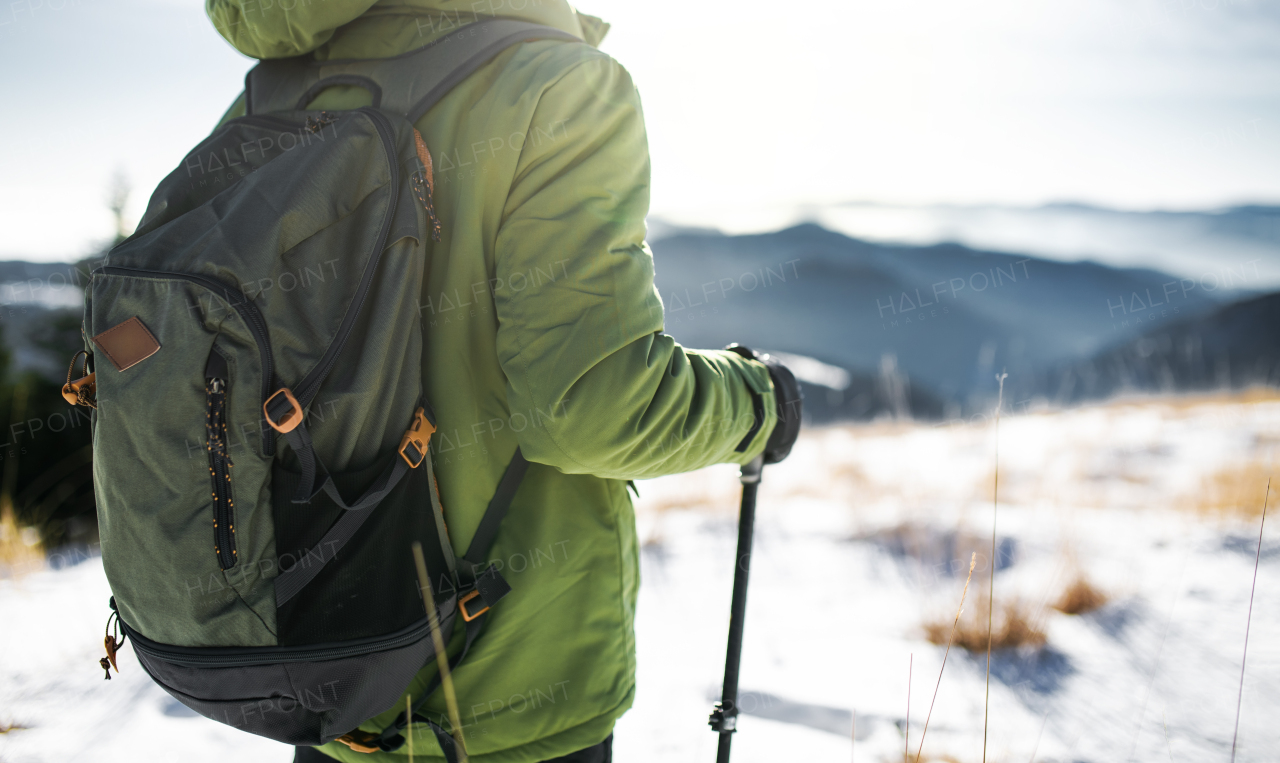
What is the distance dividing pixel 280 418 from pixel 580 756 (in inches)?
30.9

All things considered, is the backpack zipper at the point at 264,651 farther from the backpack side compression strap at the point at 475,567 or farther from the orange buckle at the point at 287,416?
the orange buckle at the point at 287,416

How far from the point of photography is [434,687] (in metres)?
1.10

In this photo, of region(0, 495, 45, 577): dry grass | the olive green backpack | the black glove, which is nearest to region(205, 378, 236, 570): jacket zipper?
the olive green backpack

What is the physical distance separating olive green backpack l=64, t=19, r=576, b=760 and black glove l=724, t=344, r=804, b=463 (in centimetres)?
65

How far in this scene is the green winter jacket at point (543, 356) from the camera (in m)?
0.99

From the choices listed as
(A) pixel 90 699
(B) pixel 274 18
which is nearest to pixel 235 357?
(B) pixel 274 18

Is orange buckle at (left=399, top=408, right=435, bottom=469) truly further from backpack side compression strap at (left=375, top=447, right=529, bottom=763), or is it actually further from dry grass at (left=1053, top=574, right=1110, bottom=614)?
dry grass at (left=1053, top=574, right=1110, bottom=614)

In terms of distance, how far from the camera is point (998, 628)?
2.43 meters

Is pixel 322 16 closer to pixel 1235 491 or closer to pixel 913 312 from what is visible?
pixel 1235 491

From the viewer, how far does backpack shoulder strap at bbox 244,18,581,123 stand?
1040 mm

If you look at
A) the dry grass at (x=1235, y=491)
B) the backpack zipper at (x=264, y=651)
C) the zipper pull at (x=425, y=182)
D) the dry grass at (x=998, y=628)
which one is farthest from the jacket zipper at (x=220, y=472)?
the dry grass at (x=1235, y=491)

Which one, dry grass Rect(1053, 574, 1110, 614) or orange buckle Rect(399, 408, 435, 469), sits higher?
orange buckle Rect(399, 408, 435, 469)

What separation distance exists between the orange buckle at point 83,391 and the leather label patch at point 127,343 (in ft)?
0.34

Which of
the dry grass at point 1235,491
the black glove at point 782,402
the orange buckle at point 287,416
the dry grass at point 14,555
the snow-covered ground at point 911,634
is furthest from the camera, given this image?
the dry grass at point 14,555
